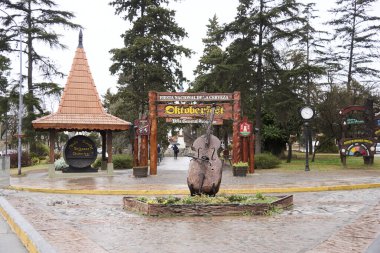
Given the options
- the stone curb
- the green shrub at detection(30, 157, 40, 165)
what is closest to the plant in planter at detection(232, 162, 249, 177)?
the stone curb

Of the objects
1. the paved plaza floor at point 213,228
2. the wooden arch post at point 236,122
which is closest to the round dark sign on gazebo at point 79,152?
the wooden arch post at point 236,122

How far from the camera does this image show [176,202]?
Answer: 11.5 m

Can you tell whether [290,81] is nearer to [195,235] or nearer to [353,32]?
[353,32]

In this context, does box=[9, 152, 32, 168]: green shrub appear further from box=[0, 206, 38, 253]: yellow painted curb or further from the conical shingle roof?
box=[0, 206, 38, 253]: yellow painted curb

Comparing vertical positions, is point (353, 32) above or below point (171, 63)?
above

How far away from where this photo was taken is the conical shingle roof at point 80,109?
2486cm

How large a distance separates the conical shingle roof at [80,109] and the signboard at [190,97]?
2.61 m

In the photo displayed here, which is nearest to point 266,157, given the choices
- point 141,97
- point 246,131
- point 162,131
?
point 246,131

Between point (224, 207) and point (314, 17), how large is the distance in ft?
138

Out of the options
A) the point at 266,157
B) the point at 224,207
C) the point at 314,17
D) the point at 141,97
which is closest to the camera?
the point at 224,207

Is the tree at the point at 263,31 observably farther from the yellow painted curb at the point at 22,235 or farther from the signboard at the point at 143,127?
the yellow painted curb at the point at 22,235

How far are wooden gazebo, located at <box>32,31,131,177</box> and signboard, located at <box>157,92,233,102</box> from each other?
2.61 m

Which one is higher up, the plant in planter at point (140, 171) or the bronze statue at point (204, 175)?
the bronze statue at point (204, 175)

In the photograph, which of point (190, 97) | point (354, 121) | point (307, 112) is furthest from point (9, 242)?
point (354, 121)
